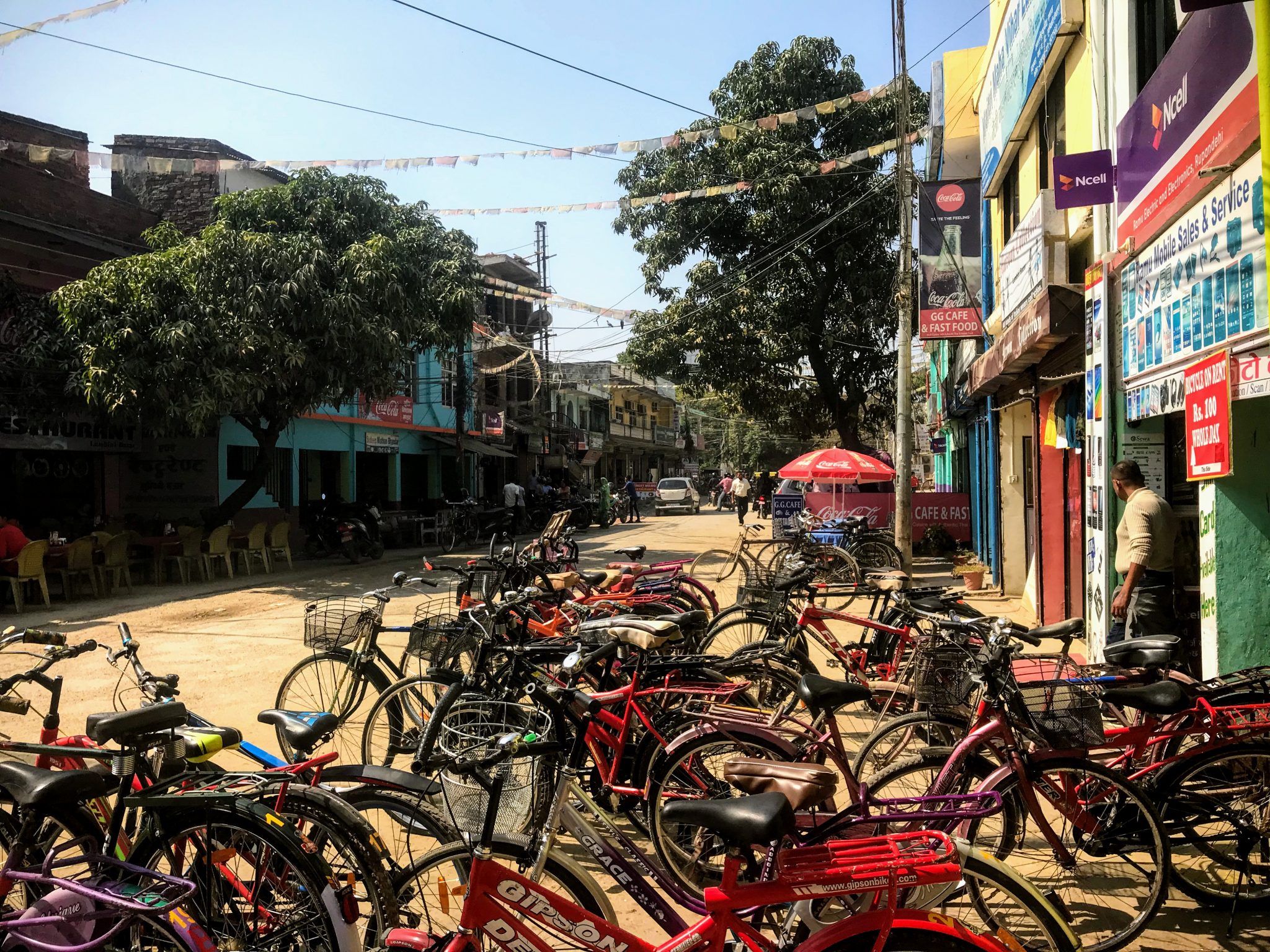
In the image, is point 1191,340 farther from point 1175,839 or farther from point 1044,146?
point 1044,146

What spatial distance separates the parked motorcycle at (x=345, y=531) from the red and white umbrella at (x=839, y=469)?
8033mm

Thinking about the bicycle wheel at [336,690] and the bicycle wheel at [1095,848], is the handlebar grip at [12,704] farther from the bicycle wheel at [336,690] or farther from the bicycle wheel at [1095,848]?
the bicycle wheel at [1095,848]

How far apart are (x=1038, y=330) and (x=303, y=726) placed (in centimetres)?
687

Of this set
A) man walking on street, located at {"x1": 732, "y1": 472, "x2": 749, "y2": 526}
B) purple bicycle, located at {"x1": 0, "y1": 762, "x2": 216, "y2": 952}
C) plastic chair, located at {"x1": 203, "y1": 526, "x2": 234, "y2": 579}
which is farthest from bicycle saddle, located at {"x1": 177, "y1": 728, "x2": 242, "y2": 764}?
man walking on street, located at {"x1": 732, "y1": 472, "x2": 749, "y2": 526}

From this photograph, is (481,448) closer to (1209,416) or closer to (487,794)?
(1209,416)

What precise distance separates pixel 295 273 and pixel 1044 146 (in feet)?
34.0

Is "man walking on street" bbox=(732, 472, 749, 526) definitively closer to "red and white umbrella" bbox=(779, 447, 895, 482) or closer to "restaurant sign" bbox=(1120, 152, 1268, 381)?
"red and white umbrella" bbox=(779, 447, 895, 482)

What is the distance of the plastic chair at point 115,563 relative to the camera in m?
12.8

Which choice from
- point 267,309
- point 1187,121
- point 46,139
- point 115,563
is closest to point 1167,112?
point 1187,121

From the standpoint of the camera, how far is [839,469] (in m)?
15.9

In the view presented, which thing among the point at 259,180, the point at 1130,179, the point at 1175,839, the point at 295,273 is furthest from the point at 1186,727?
the point at 259,180

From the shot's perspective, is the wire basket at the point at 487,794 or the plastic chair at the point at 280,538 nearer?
the wire basket at the point at 487,794

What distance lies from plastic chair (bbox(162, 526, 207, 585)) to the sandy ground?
29 cm

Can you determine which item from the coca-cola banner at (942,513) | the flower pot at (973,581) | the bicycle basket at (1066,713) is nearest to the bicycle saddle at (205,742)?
the bicycle basket at (1066,713)
